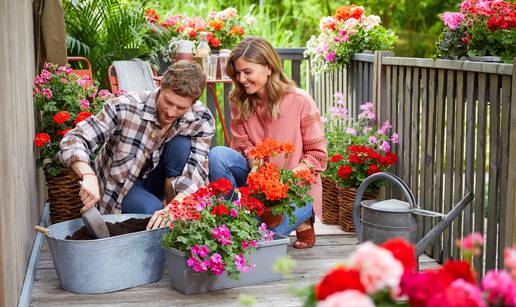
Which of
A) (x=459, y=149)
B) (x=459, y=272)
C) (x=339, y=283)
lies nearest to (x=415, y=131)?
(x=459, y=149)

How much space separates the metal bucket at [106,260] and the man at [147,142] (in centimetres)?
29

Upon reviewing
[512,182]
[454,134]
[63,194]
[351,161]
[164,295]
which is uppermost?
[454,134]

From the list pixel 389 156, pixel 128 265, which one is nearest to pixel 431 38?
pixel 389 156

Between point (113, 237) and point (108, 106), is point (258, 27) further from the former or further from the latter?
point (113, 237)

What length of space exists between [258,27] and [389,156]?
365 cm

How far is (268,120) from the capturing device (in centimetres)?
357

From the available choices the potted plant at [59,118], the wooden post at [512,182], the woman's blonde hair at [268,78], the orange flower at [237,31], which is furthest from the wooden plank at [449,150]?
the orange flower at [237,31]

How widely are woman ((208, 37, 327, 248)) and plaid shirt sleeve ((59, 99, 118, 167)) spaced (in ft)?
1.97

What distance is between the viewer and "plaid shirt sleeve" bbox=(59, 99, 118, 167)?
297 cm

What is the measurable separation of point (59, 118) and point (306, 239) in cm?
142

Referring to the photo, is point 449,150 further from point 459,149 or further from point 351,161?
point 351,161

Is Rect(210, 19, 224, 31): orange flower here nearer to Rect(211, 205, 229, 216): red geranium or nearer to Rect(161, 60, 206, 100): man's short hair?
Rect(161, 60, 206, 100): man's short hair

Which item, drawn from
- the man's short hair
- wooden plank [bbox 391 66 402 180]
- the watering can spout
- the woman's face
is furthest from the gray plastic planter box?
wooden plank [bbox 391 66 402 180]

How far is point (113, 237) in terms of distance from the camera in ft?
9.03
